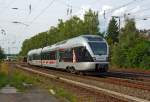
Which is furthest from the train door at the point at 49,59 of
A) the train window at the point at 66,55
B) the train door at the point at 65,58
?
the train window at the point at 66,55

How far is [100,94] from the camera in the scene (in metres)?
18.4

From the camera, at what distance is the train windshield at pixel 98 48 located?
105 feet

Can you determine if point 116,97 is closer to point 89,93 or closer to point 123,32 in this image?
point 89,93

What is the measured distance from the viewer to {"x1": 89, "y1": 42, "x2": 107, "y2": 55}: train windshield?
105ft

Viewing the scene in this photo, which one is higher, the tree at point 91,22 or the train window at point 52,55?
the tree at point 91,22

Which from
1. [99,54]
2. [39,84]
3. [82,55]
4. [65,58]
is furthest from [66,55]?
[39,84]

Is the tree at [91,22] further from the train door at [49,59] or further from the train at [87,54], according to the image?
the train at [87,54]

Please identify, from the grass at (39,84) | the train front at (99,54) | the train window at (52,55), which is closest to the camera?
the grass at (39,84)

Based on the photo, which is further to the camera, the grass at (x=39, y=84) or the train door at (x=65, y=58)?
the train door at (x=65, y=58)

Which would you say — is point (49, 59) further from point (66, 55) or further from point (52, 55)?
point (66, 55)

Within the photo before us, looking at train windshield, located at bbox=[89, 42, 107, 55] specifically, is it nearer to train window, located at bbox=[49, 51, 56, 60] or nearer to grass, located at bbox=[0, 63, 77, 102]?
grass, located at bbox=[0, 63, 77, 102]

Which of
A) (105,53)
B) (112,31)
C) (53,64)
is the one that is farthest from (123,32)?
(105,53)

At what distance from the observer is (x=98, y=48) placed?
32375mm

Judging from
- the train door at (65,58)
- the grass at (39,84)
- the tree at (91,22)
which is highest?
the tree at (91,22)
